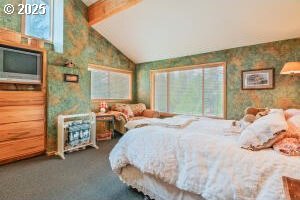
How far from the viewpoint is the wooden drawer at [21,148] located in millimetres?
2973

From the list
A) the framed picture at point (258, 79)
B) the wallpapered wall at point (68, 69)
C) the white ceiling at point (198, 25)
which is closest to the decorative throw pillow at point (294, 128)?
the white ceiling at point (198, 25)

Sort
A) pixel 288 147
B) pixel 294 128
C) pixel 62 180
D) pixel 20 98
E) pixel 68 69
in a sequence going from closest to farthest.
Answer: pixel 288 147, pixel 294 128, pixel 62 180, pixel 20 98, pixel 68 69

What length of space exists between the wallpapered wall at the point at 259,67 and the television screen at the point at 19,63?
374cm

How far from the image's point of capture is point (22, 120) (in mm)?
3195

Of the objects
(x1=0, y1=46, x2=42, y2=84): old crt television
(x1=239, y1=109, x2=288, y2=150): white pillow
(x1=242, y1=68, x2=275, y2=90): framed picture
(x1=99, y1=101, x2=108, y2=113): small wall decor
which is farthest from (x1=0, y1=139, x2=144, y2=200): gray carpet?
(x1=242, y1=68, x2=275, y2=90): framed picture

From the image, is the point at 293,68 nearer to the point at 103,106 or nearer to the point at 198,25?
the point at 198,25

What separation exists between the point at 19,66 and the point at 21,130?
1.12 m

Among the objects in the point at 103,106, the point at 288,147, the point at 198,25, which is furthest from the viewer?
Answer: the point at 103,106

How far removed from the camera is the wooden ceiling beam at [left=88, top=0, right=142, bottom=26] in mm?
3652

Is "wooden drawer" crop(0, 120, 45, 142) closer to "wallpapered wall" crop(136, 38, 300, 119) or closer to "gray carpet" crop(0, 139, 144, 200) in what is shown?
"gray carpet" crop(0, 139, 144, 200)

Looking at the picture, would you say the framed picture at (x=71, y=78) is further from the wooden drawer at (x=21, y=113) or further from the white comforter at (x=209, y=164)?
the white comforter at (x=209, y=164)

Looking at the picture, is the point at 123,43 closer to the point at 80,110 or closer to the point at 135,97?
the point at 135,97

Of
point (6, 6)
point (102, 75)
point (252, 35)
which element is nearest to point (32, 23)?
point (6, 6)

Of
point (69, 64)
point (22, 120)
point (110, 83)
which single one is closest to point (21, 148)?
point (22, 120)
